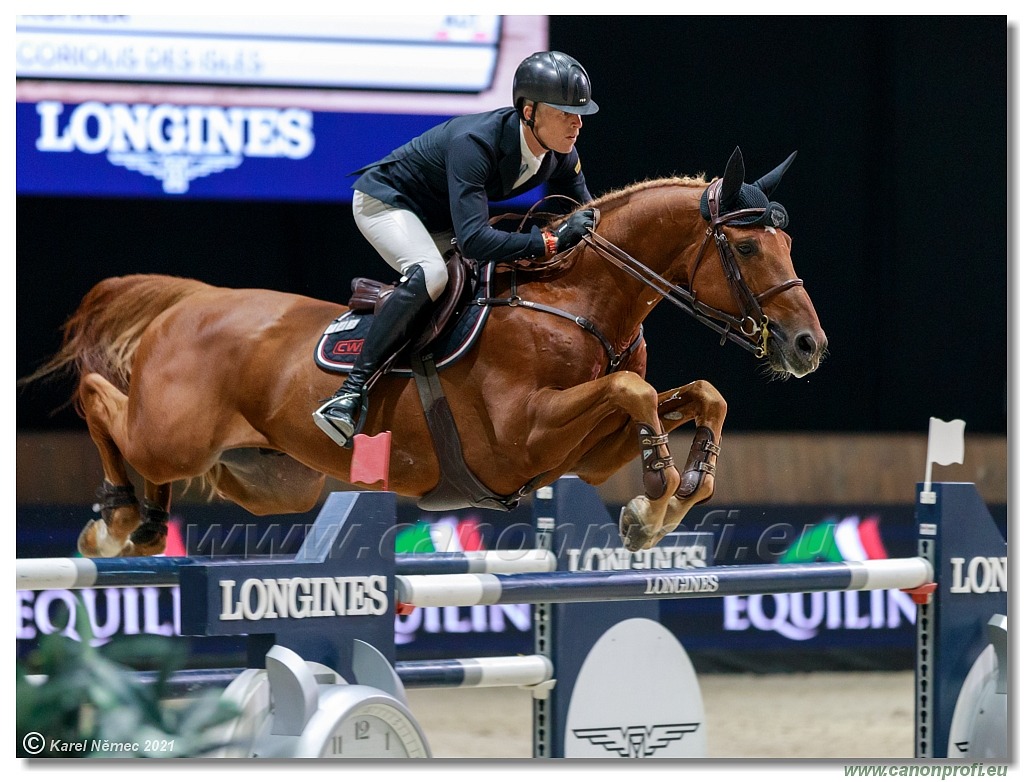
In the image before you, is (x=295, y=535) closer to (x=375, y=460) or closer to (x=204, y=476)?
(x=204, y=476)

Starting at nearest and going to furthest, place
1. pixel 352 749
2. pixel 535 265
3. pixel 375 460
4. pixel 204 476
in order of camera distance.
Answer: pixel 352 749 → pixel 375 460 → pixel 535 265 → pixel 204 476

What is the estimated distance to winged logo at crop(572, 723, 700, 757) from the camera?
3.41 meters

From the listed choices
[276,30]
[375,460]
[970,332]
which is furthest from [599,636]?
[970,332]

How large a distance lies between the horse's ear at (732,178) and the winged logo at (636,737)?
56.4 inches

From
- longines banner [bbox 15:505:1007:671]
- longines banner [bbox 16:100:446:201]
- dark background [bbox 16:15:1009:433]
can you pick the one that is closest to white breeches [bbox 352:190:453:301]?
longines banner [bbox 15:505:1007:671]

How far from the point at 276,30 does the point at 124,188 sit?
880 millimetres

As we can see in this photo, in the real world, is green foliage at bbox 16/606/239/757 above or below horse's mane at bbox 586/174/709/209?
below

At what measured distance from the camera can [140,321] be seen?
4016 millimetres

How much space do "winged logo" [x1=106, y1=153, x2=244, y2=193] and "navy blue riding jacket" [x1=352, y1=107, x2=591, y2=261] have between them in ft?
6.21

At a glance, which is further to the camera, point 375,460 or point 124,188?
point 124,188

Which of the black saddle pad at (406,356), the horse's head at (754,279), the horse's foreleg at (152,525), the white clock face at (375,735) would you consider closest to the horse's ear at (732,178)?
the horse's head at (754,279)

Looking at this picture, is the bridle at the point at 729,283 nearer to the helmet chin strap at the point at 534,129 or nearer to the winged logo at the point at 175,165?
the helmet chin strap at the point at 534,129

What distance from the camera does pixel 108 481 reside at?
3812 millimetres

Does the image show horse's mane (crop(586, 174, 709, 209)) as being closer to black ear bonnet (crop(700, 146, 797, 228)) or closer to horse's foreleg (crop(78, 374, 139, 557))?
black ear bonnet (crop(700, 146, 797, 228))
